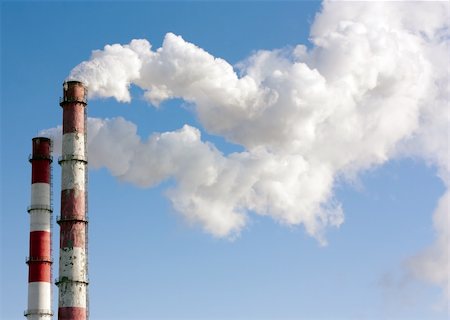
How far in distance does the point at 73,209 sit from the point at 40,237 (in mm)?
4313

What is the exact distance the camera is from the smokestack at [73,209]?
1828 inches

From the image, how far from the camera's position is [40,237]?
50.6 m

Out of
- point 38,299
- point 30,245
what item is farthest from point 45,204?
point 38,299

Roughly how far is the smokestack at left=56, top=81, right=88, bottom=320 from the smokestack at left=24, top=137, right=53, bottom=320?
130 inches

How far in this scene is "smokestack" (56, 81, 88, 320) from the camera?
4644 cm

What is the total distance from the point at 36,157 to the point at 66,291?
9.96 m

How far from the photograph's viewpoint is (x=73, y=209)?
157 feet

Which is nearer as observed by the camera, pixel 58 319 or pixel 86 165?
pixel 58 319

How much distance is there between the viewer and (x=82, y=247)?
4753cm

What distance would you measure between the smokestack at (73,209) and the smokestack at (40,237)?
10.8 feet

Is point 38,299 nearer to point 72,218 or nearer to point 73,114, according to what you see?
point 72,218

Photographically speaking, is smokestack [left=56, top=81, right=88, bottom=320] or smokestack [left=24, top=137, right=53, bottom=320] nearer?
smokestack [left=56, top=81, right=88, bottom=320]

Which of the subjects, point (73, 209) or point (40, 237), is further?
point (40, 237)

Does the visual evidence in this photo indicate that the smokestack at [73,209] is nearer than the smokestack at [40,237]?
Yes
